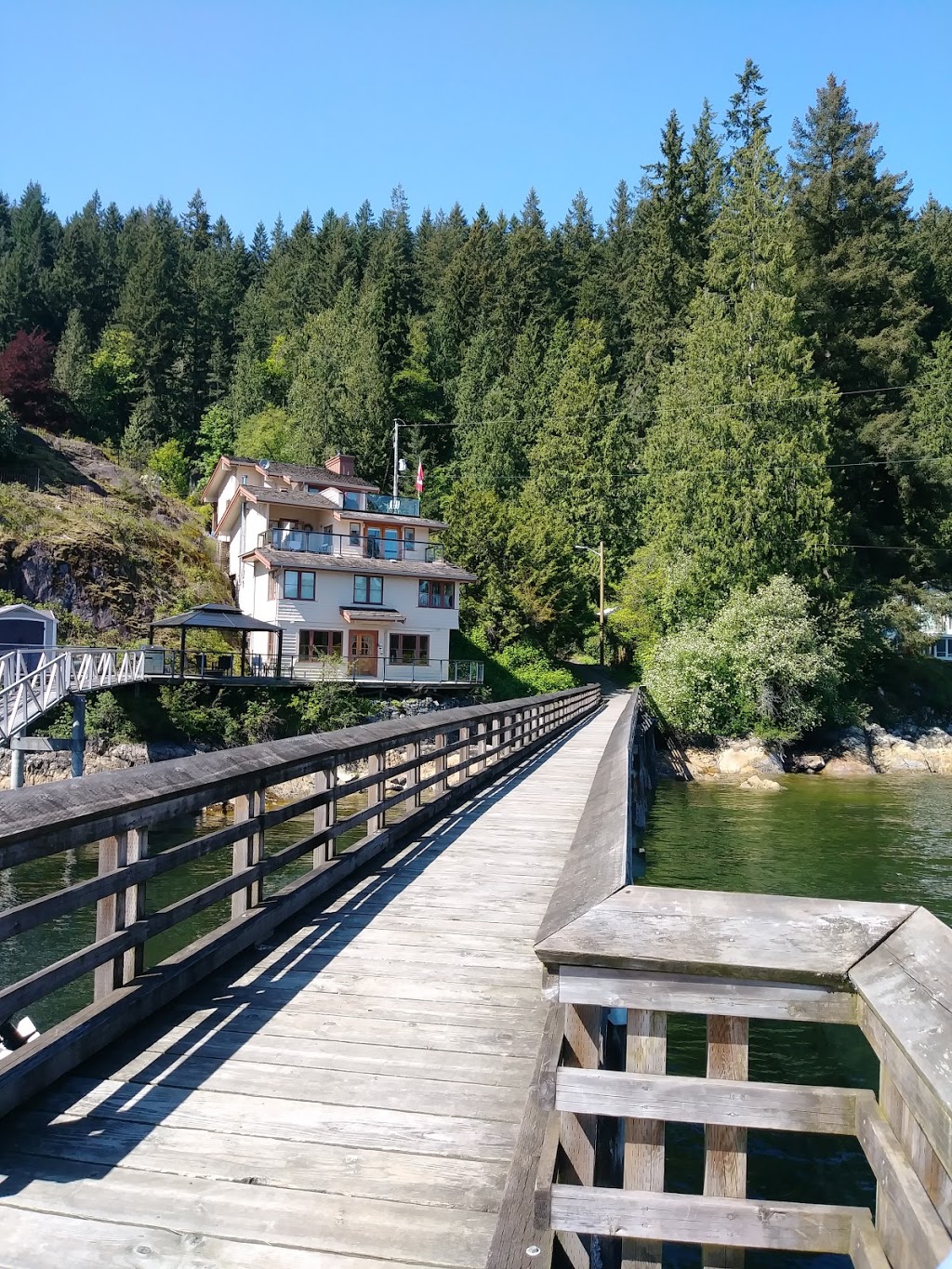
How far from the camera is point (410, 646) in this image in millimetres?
39562

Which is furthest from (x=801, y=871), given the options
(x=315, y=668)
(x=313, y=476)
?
(x=313, y=476)

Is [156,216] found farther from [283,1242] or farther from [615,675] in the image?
[283,1242]

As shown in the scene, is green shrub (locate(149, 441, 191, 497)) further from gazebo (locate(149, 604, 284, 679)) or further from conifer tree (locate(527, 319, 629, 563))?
gazebo (locate(149, 604, 284, 679))

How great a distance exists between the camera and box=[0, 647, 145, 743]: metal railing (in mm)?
21078

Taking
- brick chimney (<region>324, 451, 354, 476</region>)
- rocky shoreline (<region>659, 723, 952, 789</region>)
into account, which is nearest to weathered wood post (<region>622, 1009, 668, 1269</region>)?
rocky shoreline (<region>659, 723, 952, 789</region>)

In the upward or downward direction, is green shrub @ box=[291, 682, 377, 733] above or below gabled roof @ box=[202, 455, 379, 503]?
below

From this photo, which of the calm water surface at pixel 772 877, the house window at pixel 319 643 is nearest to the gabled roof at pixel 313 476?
the house window at pixel 319 643

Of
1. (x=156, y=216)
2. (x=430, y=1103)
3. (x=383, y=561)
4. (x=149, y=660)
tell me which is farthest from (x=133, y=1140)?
(x=156, y=216)

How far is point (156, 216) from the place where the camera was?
92.4 metres

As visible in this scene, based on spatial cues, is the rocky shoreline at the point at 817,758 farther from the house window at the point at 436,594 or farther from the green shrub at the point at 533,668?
the house window at the point at 436,594

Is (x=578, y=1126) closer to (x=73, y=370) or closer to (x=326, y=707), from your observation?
(x=326, y=707)

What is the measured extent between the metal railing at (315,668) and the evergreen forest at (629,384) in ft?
22.1

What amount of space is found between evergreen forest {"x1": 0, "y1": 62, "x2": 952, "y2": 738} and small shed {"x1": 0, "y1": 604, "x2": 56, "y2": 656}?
1907cm

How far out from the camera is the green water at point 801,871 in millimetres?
6512
